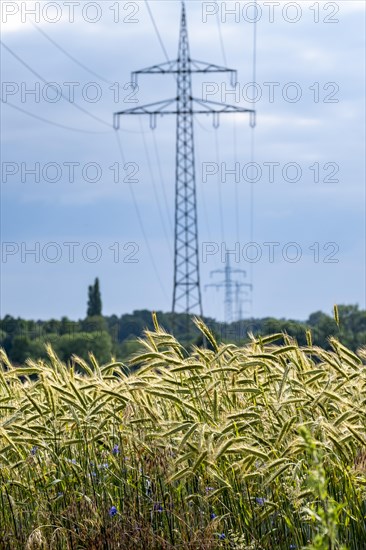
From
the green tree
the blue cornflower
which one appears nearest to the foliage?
the blue cornflower

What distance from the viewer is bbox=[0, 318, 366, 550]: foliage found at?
4305 millimetres

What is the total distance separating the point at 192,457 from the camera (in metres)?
4.24

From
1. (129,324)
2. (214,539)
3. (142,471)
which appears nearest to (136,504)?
(142,471)

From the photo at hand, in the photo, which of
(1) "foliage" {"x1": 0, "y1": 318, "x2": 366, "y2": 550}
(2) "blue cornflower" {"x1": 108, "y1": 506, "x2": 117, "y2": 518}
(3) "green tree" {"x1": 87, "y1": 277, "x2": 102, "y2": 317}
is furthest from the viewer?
(3) "green tree" {"x1": 87, "y1": 277, "x2": 102, "y2": 317}

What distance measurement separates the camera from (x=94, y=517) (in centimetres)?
472

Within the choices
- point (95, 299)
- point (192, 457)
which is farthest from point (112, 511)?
point (95, 299)

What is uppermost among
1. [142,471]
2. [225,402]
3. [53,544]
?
[225,402]

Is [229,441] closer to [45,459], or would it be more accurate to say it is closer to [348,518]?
[348,518]

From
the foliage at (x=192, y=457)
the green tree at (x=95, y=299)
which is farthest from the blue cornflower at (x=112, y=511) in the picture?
the green tree at (x=95, y=299)

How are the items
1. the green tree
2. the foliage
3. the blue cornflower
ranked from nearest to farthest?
the foliage, the blue cornflower, the green tree

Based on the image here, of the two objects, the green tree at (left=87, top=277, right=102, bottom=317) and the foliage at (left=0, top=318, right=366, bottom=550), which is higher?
the green tree at (left=87, top=277, right=102, bottom=317)

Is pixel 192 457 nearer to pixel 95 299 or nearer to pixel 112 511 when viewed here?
pixel 112 511

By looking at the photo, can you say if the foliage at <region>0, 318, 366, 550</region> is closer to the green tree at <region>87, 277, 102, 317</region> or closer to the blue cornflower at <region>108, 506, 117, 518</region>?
the blue cornflower at <region>108, 506, 117, 518</region>

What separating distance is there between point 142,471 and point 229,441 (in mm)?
1015
